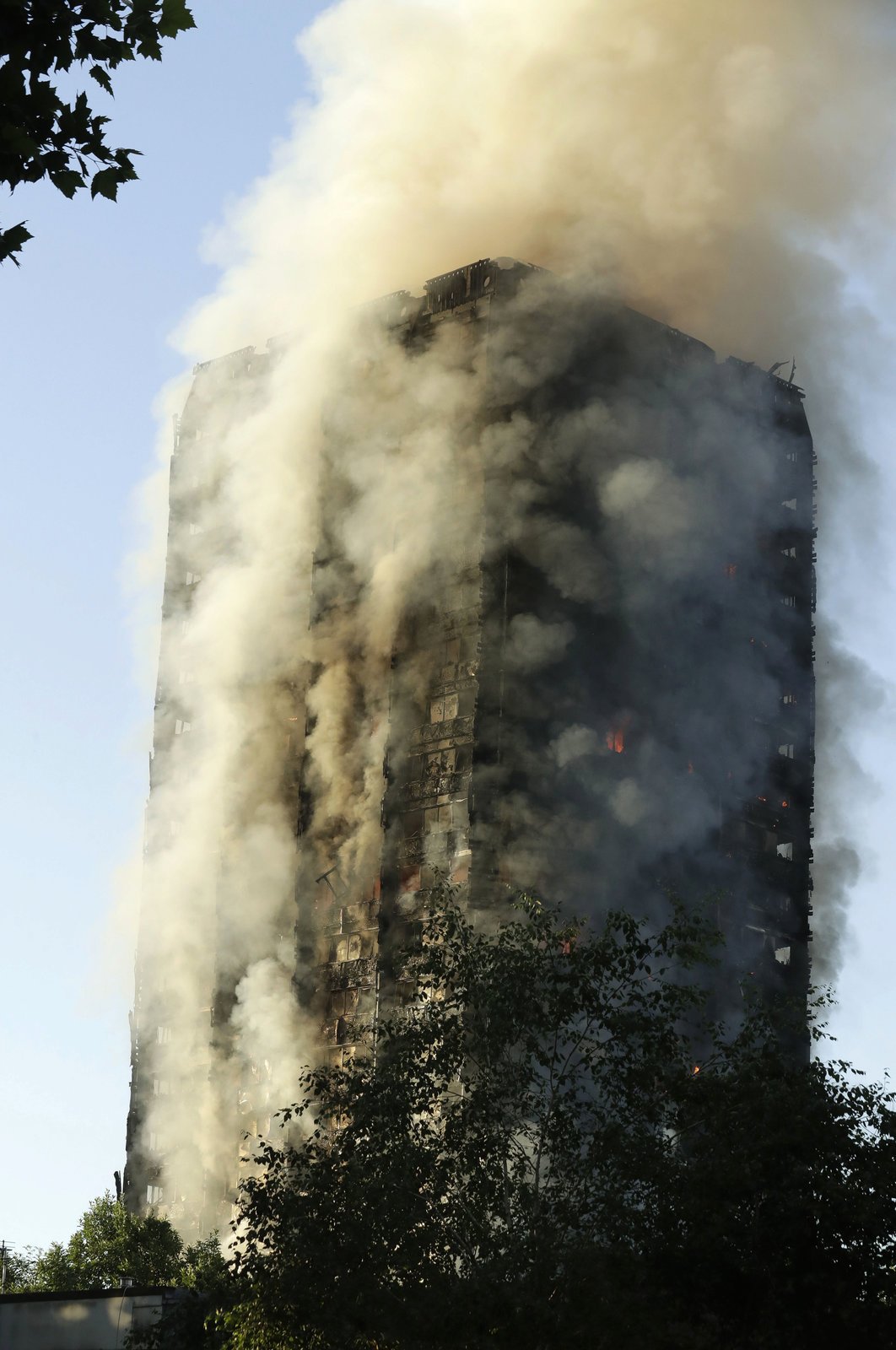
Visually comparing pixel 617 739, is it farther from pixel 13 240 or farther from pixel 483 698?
pixel 13 240

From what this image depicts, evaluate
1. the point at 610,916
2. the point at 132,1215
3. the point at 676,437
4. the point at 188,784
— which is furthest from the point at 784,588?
the point at 610,916

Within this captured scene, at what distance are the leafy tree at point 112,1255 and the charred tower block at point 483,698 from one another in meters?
9.12

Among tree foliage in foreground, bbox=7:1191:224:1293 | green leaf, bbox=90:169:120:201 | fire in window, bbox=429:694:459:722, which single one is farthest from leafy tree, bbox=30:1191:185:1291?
green leaf, bbox=90:169:120:201

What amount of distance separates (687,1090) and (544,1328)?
6.15m

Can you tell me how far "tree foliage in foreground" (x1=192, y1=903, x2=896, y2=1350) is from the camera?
136ft

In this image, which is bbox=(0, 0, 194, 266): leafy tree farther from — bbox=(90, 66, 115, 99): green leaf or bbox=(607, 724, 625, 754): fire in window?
bbox=(607, 724, 625, 754): fire in window

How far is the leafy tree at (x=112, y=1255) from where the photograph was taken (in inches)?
4208

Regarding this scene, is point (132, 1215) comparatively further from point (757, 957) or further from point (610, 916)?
point (610, 916)

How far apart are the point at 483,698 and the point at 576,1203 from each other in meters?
75.1

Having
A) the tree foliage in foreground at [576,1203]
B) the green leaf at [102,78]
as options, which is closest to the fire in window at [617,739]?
the tree foliage in foreground at [576,1203]

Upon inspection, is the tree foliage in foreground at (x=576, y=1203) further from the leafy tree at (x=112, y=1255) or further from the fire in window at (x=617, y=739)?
the fire in window at (x=617, y=739)

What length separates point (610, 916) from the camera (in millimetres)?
46344

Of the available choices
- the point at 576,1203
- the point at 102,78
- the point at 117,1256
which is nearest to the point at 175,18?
the point at 102,78

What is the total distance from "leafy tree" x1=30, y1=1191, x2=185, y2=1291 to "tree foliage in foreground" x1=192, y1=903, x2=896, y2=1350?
62.7 meters
